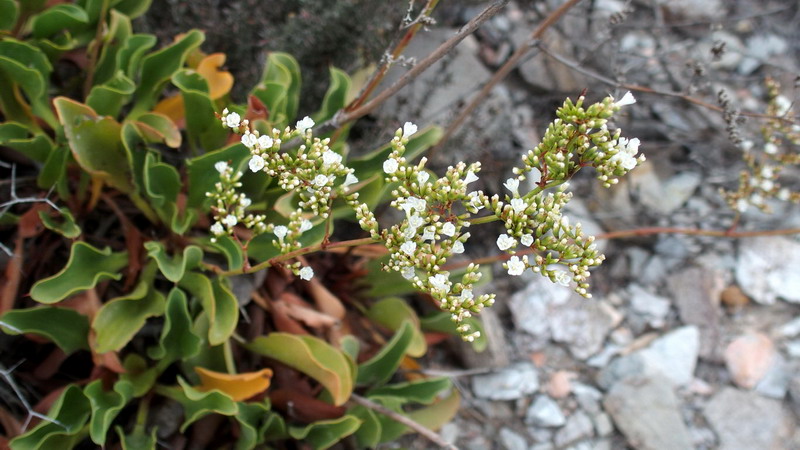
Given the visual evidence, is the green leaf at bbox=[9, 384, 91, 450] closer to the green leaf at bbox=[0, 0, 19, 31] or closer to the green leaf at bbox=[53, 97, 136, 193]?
the green leaf at bbox=[53, 97, 136, 193]

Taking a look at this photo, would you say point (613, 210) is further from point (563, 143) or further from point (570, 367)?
point (563, 143)

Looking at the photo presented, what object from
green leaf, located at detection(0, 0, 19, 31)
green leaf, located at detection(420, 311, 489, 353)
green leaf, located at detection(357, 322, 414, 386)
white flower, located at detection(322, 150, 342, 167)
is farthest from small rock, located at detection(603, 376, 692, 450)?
green leaf, located at detection(0, 0, 19, 31)

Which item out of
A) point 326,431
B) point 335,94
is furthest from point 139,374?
point 335,94

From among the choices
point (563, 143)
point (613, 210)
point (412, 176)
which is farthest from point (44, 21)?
point (613, 210)

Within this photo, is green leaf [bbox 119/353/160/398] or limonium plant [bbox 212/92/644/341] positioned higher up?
limonium plant [bbox 212/92/644/341]

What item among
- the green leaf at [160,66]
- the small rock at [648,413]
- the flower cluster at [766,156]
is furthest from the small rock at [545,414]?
the green leaf at [160,66]

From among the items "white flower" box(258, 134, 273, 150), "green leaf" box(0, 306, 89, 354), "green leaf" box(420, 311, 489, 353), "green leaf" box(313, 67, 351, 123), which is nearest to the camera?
"white flower" box(258, 134, 273, 150)

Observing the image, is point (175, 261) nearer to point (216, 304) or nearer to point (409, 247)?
point (216, 304)
